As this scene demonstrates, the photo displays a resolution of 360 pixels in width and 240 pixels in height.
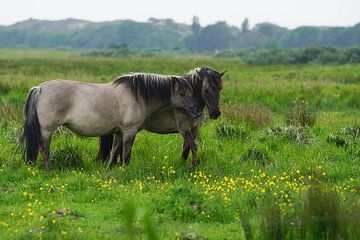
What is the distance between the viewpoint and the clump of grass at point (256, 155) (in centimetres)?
1039

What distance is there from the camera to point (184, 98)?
9992mm

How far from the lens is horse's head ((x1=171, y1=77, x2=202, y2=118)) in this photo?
9.93 meters

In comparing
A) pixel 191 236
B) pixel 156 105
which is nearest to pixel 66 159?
A: pixel 156 105

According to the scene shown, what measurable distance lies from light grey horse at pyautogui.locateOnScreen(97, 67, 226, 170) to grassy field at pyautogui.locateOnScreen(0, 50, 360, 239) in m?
0.38

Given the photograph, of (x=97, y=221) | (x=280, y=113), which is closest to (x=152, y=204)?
(x=97, y=221)

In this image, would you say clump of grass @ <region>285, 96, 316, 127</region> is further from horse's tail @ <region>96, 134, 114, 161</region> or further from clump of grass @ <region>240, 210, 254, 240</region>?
clump of grass @ <region>240, 210, 254, 240</region>

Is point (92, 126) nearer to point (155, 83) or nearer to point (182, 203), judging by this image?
point (155, 83)

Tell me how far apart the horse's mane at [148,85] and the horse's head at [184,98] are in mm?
44

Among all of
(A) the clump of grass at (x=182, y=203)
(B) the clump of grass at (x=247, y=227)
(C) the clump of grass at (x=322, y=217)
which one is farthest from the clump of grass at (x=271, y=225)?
(A) the clump of grass at (x=182, y=203)

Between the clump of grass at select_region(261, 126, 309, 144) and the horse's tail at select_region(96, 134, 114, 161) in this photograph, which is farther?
the clump of grass at select_region(261, 126, 309, 144)

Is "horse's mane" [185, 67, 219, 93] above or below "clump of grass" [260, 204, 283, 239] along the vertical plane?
above

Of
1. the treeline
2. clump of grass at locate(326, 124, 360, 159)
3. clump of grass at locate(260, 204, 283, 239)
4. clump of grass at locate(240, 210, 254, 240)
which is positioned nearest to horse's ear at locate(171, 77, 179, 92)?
clump of grass at locate(326, 124, 360, 159)

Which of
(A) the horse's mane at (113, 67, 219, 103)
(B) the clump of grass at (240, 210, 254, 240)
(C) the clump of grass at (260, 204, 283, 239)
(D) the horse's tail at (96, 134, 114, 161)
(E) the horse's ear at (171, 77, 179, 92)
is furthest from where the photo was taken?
(D) the horse's tail at (96, 134, 114, 161)

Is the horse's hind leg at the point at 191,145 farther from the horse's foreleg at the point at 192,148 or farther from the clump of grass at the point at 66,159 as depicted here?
the clump of grass at the point at 66,159
